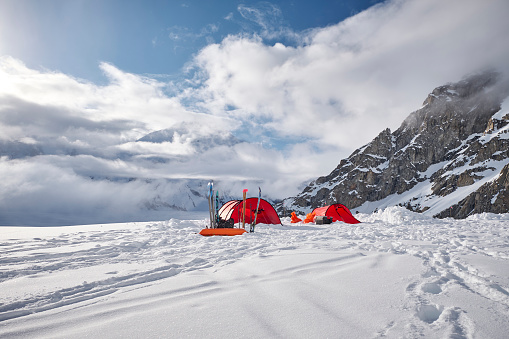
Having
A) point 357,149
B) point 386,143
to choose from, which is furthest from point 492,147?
point 357,149

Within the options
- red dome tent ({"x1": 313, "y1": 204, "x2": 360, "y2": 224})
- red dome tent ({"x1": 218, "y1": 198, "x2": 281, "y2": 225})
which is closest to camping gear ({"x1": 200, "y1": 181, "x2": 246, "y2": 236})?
red dome tent ({"x1": 218, "y1": 198, "x2": 281, "y2": 225})

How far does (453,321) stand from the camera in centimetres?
256

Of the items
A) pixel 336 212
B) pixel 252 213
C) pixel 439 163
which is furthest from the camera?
pixel 439 163

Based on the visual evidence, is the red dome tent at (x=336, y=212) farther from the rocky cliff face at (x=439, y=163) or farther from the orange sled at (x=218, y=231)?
the rocky cliff face at (x=439, y=163)

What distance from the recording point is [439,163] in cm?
15188

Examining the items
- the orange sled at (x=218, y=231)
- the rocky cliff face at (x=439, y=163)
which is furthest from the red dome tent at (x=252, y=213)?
the rocky cliff face at (x=439, y=163)

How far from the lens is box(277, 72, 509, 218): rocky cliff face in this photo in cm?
11150

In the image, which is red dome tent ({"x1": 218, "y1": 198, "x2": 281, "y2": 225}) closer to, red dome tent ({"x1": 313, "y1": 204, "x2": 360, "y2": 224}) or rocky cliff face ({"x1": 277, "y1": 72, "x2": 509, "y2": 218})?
red dome tent ({"x1": 313, "y1": 204, "x2": 360, "y2": 224})

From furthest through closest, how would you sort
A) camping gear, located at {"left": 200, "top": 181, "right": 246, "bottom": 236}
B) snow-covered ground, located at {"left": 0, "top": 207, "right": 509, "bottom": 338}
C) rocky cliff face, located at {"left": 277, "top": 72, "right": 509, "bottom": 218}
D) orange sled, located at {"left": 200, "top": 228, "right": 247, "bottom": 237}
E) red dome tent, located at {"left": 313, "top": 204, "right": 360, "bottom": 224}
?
rocky cliff face, located at {"left": 277, "top": 72, "right": 509, "bottom": 218}
red dome tent, located at {"left": 313, "top": 204, "right": 360, "bottom": 224}
camping gear, located at {"left": 200, "top": 181, "right": 246, "bottom": 236}
orange sled, located at {"left": 200, "top": 228, "right": 247, "bottom": 237}
snow-covered ground, located at {"left": 0, "top": 207, "right": 509, "bottom": 338}

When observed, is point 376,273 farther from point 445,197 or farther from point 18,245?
point 445,197

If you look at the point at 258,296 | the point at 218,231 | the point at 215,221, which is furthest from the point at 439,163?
the point at 258,296

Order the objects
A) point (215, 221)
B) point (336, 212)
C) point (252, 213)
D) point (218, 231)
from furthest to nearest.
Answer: point (336, 212), point (252, 213), point (215, 221), point (218, 231)

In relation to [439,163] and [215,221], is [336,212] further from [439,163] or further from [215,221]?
[439,163]

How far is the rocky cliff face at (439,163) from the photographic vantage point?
11150 centimetres
